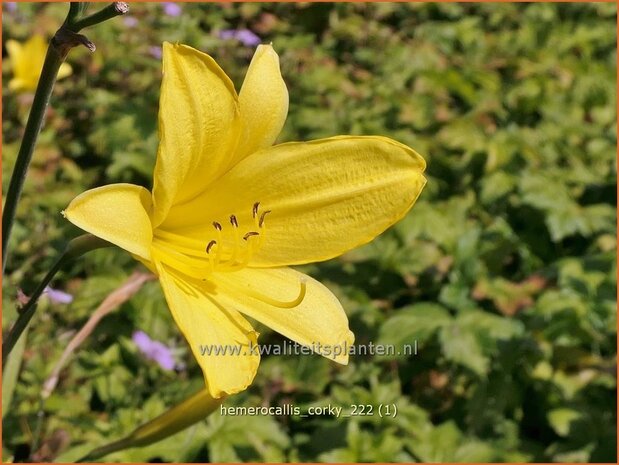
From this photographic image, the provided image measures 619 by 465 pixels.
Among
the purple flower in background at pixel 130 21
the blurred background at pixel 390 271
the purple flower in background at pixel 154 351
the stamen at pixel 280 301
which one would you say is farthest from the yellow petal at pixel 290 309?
the purple flower in background at pixel 130 21

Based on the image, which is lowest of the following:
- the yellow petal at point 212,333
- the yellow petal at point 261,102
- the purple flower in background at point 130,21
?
the yellow petal at point 212,333

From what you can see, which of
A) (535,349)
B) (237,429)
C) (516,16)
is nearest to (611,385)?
(535,349)

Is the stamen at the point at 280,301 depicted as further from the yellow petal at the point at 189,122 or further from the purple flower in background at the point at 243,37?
the purple flower in background at the point at 243,37

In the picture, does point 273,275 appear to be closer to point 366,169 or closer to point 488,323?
point 366,169

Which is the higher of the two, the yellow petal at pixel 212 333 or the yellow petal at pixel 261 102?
the yellow petal at pixel 261 102

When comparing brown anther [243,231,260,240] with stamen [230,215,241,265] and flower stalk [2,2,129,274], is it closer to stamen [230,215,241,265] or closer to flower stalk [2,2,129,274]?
stamen [230,215,241,265]

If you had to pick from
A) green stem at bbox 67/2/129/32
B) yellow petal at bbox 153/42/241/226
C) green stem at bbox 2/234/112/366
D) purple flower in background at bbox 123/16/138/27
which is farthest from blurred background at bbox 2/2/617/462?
green stem at bbox 67/2/129/32

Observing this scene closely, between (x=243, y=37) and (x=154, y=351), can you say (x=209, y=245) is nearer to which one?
(x=154, y=351)
